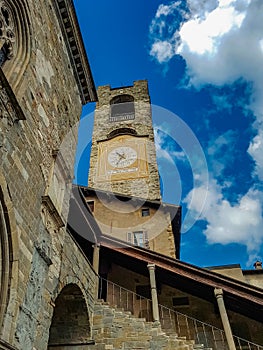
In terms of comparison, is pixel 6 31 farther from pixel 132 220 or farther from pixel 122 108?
pixel 122 108

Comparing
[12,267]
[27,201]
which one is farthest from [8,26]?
[12,267]

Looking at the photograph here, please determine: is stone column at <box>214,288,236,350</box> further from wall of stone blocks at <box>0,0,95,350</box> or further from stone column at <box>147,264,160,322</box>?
wall of stone blocks at <box>0,0,95,350</box>

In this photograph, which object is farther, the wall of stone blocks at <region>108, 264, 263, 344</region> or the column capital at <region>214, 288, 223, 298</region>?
the wall of stone blocks at <region>108, 264, 263, 344</region>

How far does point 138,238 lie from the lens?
1538 cm

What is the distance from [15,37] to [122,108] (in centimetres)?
2342

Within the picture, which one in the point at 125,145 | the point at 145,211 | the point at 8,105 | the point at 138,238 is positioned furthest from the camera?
the point at 125,145

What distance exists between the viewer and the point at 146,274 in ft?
37.3

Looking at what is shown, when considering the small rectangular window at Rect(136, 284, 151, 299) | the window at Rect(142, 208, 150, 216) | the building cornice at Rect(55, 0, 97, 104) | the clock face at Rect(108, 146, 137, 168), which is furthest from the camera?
the clock face at Rect(108, 146, 137, 168)

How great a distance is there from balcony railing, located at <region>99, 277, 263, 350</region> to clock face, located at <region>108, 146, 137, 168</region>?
11.5 m

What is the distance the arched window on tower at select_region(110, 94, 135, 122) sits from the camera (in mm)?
26942

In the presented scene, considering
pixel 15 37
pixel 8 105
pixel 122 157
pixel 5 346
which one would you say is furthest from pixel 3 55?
pixel 122 157

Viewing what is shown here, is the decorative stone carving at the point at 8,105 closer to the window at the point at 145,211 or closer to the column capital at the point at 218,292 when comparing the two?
the column capital at the point at 218,292

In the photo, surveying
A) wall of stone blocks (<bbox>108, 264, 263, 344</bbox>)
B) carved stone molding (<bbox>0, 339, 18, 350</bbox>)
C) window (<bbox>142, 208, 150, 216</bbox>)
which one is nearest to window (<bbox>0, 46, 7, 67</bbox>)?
carved stone molding (<bbox>0, 339, 18, 350</bbox>)

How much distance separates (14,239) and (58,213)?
5.56 ft
